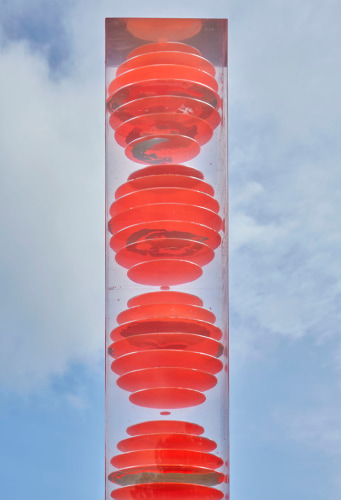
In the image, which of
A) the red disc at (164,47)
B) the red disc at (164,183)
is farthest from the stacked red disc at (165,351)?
the red disc at (164,47)

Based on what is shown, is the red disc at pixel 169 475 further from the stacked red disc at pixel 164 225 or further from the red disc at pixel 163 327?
the stacked red disc at pixel 164 225

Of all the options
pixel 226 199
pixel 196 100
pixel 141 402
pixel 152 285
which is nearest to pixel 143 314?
pixel 152 285

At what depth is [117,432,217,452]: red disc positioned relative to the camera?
4.70m

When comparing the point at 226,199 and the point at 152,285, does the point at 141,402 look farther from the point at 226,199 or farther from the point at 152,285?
the point at 226,199

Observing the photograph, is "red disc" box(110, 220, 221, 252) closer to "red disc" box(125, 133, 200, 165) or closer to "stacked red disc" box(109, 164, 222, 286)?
"stacked red disc" box(109, 164, 222, 286)

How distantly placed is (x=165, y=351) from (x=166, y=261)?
597 millimetres

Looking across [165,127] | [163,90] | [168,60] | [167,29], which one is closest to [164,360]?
[165,127]

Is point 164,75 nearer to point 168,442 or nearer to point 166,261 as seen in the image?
point 166,261

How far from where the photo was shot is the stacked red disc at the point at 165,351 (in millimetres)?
A: 4734

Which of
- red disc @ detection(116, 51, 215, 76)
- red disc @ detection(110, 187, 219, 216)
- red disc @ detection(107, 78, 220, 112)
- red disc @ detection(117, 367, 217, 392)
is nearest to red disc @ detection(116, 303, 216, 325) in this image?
red disc @ detection(117, 367, 217, 392)

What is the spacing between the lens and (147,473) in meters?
4.69

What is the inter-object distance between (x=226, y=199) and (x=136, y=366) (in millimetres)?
1314

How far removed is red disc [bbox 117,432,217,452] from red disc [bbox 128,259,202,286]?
3.28ft

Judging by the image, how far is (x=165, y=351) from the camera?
4.74 m
